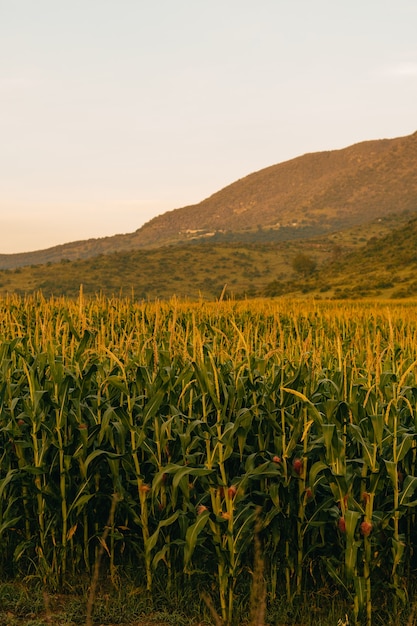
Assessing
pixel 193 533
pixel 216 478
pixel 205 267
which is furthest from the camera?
pixel 205 267

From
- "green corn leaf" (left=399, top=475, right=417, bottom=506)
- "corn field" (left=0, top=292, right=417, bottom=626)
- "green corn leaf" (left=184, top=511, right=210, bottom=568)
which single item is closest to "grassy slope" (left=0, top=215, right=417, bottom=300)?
"corn field" (left=0, top=292, right=417, bottom=626)

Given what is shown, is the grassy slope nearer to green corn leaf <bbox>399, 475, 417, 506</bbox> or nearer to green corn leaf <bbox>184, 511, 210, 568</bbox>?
green corn leaf <bbox>399, 475, 417, 506</bbox>

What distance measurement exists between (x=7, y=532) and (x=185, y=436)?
2277 mm

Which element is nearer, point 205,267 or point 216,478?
point 216,478

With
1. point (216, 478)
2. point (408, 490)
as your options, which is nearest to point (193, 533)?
point (216, 478)

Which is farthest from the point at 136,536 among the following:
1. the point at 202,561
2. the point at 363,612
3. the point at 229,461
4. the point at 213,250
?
the point at 213,250

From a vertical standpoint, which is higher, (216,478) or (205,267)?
(205,267)

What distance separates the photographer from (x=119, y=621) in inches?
236

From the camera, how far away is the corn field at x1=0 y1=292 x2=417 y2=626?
5.82m

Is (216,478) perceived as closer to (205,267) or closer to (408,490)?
(408,490)

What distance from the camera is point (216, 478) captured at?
605 centimetres

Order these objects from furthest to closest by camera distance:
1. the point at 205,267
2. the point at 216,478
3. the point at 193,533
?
1. the point at 205,267
2. the point at 216,478
3. the point at 193,533

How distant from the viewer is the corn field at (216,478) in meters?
5.82

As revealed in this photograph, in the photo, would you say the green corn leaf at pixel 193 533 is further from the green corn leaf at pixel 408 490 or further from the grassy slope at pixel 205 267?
the grassy slope at pixel 205 267
